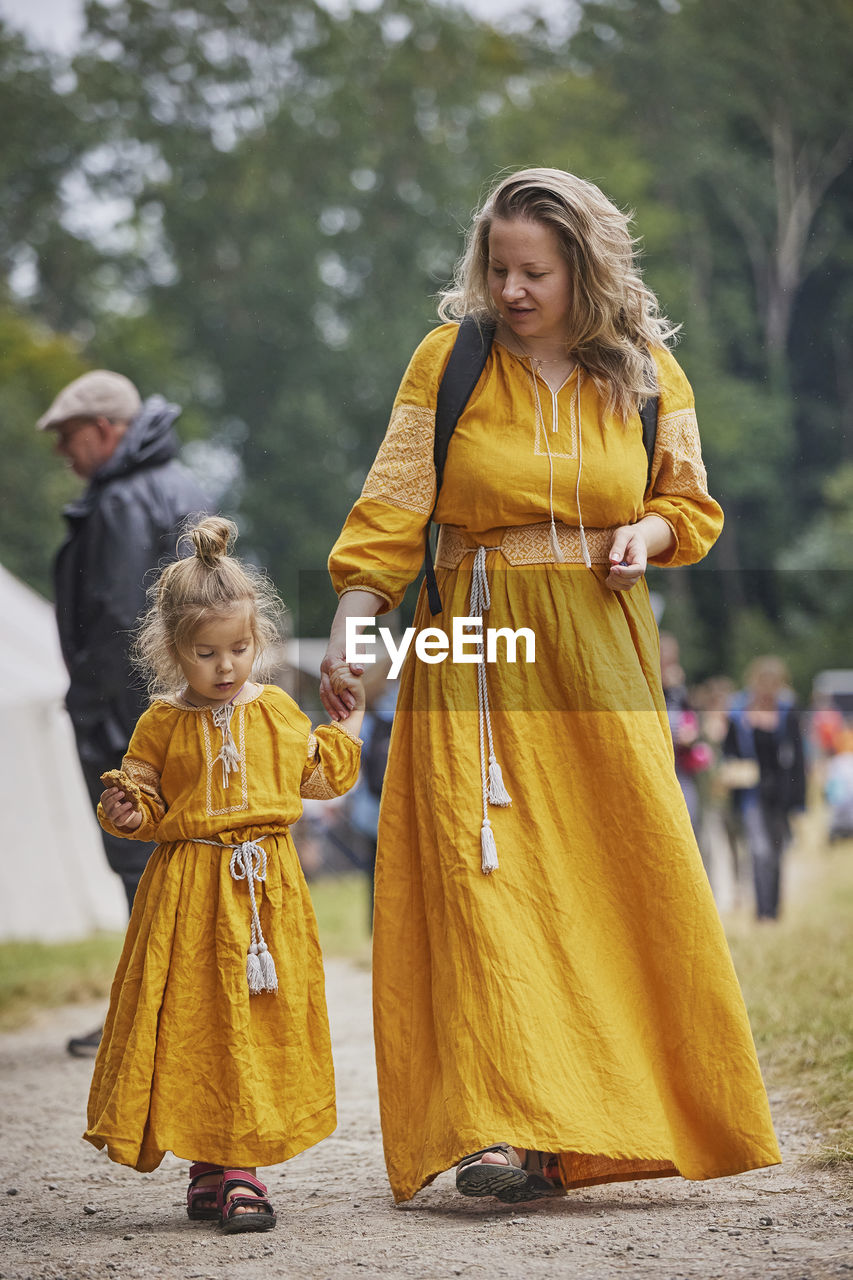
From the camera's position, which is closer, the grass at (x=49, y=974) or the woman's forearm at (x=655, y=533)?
the woman's forearm at (x=655, y=533)

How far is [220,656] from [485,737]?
0.52 meters

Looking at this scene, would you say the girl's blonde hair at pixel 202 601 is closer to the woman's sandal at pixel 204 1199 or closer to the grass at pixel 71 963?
the woman's sandal at pixel 204 1199

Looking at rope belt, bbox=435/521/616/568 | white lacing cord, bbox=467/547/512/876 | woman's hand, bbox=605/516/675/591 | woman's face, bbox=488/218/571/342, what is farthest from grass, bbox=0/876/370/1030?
woman's face, bbox=488/218/571/342

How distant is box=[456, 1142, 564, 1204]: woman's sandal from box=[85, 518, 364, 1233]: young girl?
293 millimetres

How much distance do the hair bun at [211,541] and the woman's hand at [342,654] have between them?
252 millimetres

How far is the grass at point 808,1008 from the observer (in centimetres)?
375

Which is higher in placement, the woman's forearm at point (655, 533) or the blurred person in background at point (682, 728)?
the blurred person in background at point (682, 728)

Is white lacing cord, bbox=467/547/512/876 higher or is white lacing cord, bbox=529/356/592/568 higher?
white lacing cord, bbox=529/356/592/568

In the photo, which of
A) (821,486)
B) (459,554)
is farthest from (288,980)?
(821,486)

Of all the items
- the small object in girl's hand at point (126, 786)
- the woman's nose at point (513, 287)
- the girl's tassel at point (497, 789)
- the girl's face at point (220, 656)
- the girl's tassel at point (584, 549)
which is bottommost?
the girl's tassel at point (497, 789)

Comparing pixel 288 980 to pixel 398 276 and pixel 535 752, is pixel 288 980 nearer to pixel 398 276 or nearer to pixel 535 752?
pixel 535 752

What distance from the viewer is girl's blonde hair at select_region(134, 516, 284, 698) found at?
298cm

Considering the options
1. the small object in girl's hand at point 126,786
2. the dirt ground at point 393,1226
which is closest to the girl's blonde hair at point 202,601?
the small object in girl's hand at point 126,786

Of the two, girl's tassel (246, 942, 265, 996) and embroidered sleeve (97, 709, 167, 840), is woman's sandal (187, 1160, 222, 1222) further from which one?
embroidered sleeve (97, 709, 167, 840)
